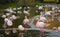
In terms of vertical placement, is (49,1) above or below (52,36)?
above

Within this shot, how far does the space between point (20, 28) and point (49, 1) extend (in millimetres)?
14460

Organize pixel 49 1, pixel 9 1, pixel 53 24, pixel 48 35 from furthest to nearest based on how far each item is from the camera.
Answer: pixel 49 1 → pixel 9 1 → pixel 53 24 → pixel 48 35

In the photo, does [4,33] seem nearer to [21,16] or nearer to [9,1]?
[21,16]

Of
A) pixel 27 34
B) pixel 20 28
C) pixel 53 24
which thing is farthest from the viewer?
pixel 53 24

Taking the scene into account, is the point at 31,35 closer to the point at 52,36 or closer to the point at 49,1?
the point at 52,36

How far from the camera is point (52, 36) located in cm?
636

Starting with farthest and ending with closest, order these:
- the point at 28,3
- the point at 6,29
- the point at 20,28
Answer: the point at 28,3
the point at 6,29
the point at 20,28

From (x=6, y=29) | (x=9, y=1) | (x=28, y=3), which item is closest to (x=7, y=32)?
(x=6, y=29)

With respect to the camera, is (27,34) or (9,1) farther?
(9,1)

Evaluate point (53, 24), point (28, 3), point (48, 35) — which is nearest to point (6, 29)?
point (48, 35)

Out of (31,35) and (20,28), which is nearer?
(20,28)

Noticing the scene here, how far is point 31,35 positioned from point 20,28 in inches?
51.5

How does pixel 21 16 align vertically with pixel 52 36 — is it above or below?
above

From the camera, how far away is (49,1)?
1903 centimetres
